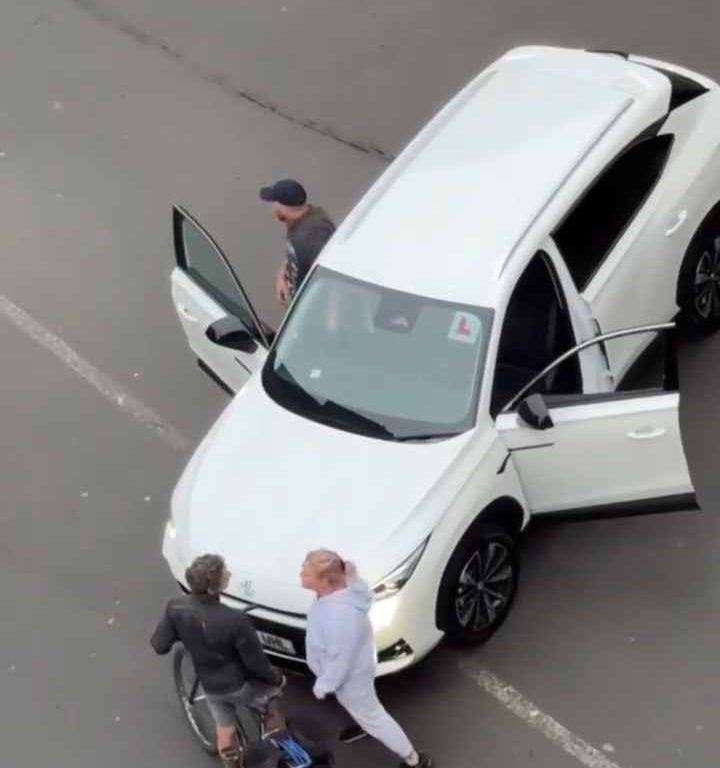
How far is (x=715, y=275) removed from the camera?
8.71m

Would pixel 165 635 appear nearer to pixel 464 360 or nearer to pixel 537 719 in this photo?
pixel 537 719

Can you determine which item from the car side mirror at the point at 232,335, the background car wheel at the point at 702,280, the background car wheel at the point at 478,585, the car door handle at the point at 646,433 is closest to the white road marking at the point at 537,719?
the background car wheel at the point at 478,585

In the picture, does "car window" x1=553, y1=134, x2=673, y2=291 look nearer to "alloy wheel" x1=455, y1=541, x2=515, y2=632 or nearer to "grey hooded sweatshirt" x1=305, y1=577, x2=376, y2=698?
"alloy wheel" x1=455, y1=541, x2=515, y2=632

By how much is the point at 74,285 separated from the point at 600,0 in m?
5.43

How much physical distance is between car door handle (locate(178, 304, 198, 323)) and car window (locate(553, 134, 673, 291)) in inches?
90.6

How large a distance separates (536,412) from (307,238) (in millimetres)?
2077

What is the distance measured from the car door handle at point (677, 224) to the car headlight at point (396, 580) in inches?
109

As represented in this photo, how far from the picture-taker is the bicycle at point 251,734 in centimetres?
677

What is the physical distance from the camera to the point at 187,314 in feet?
27.6

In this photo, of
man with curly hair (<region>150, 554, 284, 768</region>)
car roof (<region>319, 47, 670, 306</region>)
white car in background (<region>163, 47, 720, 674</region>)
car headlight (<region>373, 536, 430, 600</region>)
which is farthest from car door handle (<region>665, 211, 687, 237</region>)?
man with curly hair (<region>150, 554, 284, 768</region>)

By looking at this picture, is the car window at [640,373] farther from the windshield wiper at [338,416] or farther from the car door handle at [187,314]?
the car door handle at [187,314]

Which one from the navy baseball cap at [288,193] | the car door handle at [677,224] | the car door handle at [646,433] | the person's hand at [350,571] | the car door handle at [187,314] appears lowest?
the car door handle at [646,433]

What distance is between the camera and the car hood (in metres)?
6.76

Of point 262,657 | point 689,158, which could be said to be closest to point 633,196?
point 689,158
